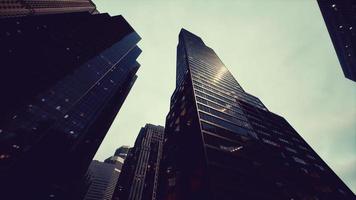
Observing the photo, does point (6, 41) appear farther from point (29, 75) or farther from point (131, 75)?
point (131, 75)

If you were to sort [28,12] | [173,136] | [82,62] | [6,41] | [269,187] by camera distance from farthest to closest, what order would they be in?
1. [82,62]
2. [28,12]
3. [6,41]
4. [173,136]
5. [269,187]

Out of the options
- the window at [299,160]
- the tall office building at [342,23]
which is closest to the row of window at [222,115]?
the window at [299,160]

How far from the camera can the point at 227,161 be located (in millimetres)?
28812

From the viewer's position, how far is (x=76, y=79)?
258 feet

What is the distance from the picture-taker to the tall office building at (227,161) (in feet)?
85.8

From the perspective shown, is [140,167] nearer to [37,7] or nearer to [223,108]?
[223,108]

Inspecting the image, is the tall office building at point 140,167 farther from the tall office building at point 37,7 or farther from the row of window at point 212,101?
the tall office building at point 37,7

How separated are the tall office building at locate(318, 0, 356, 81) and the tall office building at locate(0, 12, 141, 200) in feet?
266

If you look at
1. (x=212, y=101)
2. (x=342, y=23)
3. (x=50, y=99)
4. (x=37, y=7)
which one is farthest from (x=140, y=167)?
(x=342, y=23)

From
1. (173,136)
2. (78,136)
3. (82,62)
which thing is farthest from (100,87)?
(173,136)

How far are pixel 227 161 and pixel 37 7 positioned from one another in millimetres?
90203

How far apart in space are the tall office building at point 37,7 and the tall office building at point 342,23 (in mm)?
87260

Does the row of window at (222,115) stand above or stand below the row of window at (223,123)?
above

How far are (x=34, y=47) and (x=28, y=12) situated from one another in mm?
13048
